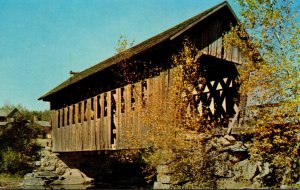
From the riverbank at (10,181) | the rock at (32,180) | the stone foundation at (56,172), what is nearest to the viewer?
the riverbank at (10,181)

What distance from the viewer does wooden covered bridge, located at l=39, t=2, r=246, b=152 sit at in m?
12.0

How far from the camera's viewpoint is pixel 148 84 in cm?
1240

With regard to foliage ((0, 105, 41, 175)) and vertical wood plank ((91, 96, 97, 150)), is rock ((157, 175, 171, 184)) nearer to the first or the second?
vertical wood plank ((91, 96, 97, 150))

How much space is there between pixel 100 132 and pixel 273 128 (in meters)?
7.22

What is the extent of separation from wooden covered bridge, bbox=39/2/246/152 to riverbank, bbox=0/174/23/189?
261 centimetres

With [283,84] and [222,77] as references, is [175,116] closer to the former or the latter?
[283,84]

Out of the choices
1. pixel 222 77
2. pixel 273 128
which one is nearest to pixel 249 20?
pixel 273 128

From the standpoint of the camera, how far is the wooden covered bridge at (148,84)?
1204cm

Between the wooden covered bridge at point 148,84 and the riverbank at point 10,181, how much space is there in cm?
261

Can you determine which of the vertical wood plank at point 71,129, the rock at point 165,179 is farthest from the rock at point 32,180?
the rock at point 165,179

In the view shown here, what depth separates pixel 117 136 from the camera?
1351cm

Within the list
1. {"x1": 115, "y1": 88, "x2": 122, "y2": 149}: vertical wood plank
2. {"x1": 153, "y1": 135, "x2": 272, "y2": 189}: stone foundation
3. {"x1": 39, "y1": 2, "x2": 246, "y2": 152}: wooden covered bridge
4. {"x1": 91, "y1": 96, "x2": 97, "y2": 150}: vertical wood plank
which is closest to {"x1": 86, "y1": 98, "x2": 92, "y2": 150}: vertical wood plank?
{"x1": 39, "y1": 2, "x2": 246, "y2": 152}: wooden covered bridge

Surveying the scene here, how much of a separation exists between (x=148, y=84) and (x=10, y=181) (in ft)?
30.5

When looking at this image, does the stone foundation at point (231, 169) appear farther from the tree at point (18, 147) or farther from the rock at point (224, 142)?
the tree at point (18, 147)
